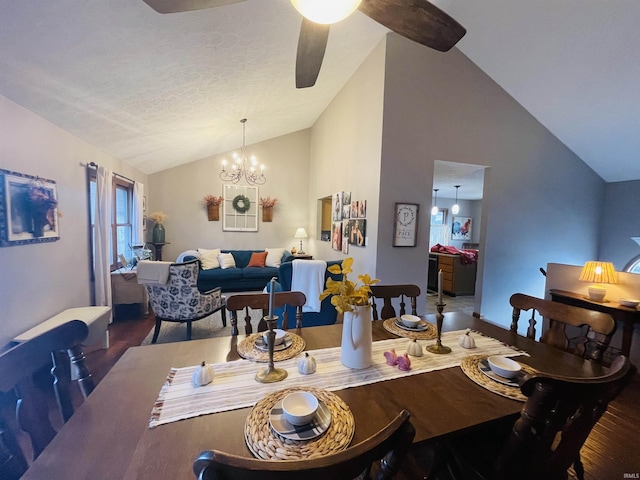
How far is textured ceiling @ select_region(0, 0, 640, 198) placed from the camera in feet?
5.45

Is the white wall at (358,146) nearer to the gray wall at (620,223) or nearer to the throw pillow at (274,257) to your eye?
the throw pillow at (274,257)

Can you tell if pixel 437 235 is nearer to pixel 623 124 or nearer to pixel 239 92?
pixel 623 124

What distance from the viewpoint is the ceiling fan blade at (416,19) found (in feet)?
4.21

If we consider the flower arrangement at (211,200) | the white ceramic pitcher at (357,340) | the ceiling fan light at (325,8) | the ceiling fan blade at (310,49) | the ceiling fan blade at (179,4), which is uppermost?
the ceiling fan blade at (310,49)

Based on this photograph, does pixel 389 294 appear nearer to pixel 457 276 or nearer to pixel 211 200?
pixel 457 276

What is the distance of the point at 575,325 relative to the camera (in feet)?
4.66

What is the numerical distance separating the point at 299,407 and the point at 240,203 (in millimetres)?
5621

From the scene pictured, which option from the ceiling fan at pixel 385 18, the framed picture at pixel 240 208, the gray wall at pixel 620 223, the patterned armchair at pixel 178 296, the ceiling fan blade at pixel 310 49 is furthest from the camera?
the framed picture at pixel 240 208

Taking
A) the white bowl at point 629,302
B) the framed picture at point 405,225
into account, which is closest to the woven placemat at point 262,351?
the framed picture at point 405,225

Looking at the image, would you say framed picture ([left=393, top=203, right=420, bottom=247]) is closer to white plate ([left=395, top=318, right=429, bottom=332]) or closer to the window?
white plate ([left=395, top=318, right=429, bottom=332])

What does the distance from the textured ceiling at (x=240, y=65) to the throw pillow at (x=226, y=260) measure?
2.14 meters

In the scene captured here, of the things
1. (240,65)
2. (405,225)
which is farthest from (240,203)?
(405,225)

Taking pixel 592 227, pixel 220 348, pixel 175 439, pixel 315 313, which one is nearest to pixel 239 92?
pixel 315 313

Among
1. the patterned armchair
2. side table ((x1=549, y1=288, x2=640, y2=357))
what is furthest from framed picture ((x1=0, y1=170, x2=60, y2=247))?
side table ((x1=549, y1=288, x2=640, y2=357))
